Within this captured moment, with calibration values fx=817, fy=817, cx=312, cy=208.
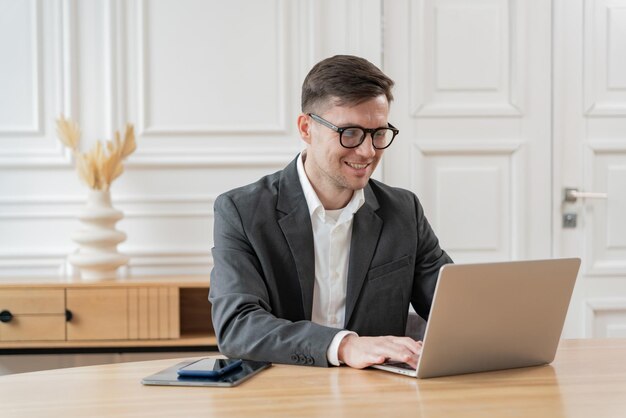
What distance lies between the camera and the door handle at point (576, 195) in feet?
12.3

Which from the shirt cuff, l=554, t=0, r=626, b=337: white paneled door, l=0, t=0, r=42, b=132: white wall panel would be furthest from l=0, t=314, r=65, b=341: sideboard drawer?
l=554, t=0, r=626, b=337: white paneled door

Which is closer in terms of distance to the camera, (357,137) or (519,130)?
(357,137)

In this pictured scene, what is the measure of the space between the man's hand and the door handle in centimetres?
222

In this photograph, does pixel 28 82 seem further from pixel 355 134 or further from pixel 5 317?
pixel 355 134

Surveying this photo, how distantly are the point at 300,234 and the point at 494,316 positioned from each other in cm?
73

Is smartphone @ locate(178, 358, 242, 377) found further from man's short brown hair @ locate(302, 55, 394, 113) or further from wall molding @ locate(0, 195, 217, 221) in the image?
wall molding @ locate(0, 195, 217, 221)

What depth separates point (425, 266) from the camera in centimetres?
240

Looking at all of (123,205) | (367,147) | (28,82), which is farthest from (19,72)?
(367,147)

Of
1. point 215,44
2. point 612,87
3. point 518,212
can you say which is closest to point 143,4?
point 215,44

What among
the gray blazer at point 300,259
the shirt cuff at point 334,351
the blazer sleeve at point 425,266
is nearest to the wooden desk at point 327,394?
the shirt cuff at point 334,351

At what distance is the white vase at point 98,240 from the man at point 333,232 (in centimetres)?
114

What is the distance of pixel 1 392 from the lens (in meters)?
1.58

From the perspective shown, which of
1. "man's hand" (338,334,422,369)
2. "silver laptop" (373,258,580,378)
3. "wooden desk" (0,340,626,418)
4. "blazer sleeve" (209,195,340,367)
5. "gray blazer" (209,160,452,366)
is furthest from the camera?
"gray blazer" (209,160,452,366)

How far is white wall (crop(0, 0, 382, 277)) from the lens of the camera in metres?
3.56
